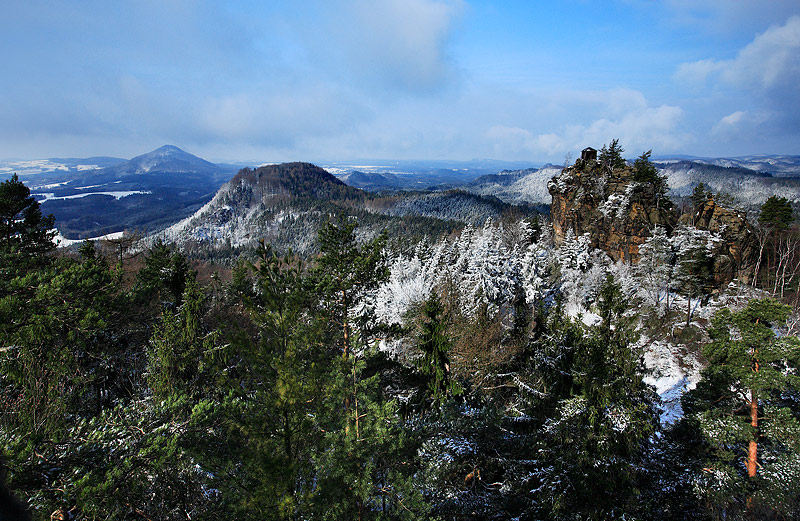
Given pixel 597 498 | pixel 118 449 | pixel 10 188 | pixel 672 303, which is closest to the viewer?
pixel 118 449

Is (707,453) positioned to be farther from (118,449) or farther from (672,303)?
(672,303)

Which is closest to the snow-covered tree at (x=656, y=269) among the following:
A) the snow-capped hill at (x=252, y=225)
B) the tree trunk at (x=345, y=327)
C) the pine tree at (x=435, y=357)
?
the pine tree at (x=435, y=357)

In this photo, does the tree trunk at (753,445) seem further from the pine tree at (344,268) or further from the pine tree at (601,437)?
the pine tree at (344,268)

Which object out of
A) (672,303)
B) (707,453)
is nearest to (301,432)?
(707,453)

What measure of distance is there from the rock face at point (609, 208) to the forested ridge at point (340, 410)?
2679cm

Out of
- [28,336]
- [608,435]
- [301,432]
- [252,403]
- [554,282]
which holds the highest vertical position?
[28,336]

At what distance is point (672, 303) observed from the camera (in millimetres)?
33375

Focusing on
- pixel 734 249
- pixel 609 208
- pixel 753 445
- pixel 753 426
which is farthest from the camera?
pixel 609 208

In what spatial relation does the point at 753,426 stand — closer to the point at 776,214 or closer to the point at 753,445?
the point at 753,445

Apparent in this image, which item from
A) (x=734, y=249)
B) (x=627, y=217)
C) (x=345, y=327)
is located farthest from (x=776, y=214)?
(x=345, y=327)

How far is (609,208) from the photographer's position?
137 feet

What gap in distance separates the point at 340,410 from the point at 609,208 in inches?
1756

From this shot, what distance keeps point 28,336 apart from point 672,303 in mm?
42612

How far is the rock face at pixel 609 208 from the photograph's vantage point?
40281 millimetres
